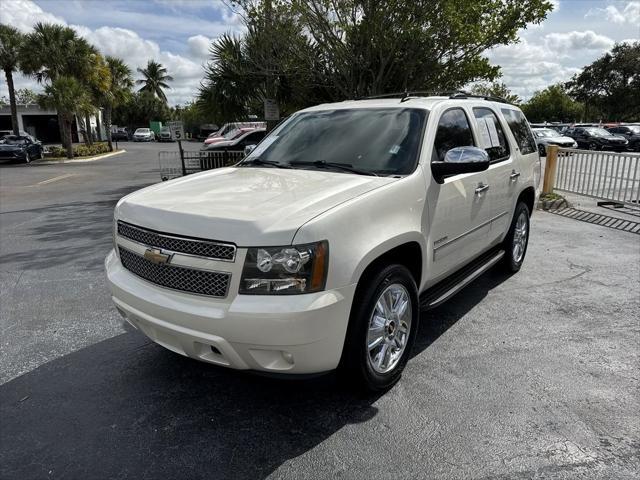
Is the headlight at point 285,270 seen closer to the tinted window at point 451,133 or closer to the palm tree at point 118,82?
the tinted window at point 451,133

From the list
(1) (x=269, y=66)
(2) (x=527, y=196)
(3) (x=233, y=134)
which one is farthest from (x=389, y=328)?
(3) (x=233, y=134)

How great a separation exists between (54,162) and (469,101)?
1065 inches

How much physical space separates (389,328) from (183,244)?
1406mm

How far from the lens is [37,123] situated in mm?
51875

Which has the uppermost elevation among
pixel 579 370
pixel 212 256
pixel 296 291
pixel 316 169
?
pixel 316 169

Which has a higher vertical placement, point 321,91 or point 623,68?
point 623,68

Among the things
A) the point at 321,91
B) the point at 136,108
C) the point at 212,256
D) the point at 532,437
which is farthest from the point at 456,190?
→ the point at 136,108

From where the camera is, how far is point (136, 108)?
3022 inches

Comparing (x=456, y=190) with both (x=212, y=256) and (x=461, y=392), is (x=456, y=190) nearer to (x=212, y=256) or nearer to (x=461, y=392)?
(x=461, y=392)

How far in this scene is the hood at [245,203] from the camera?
100 inches

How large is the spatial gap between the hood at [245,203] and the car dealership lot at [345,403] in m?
1.16

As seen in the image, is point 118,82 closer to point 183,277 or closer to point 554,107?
point 183,277

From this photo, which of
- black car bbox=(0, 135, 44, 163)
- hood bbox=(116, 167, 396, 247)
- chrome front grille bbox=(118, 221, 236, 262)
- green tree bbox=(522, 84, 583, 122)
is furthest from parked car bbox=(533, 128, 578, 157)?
green tree bbox=(522, 84, 583, 122)

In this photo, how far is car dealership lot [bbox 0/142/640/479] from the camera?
8.53ft
